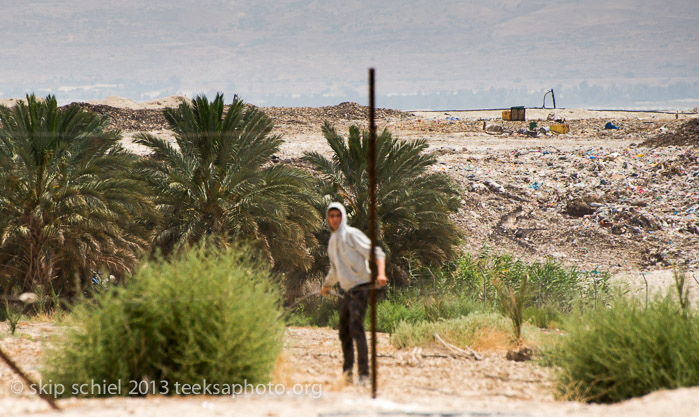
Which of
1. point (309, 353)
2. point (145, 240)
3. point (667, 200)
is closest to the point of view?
point (309, 353)

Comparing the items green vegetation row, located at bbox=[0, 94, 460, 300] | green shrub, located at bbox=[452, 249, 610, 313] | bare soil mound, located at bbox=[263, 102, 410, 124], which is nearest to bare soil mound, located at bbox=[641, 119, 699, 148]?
green shrub, located at bbox=[452, 249, 610, 313]

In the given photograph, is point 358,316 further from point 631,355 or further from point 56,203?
point 56,203

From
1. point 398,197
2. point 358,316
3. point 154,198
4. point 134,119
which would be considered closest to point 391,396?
point 358,316

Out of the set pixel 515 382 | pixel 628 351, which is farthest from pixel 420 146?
pixel 628 351

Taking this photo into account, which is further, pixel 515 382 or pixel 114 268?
pixel 114 268

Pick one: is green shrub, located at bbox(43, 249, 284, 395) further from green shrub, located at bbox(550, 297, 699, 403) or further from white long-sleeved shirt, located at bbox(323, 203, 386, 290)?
green shrub, located at bbox(550, 297, 699, 403)

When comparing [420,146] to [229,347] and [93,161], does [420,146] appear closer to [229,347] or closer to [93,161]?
[93,161]

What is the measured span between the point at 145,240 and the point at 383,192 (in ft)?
17.0

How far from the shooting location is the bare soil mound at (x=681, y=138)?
32.5 m

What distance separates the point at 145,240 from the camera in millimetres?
14234

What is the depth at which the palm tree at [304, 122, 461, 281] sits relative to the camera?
49.2ft

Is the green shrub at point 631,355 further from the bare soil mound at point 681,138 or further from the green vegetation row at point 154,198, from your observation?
the bare soil mound at point 681,138

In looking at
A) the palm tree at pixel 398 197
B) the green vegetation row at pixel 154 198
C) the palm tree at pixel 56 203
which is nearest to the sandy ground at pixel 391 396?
the palm tree at pixel 56 203

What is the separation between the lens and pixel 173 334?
17.3 ft
